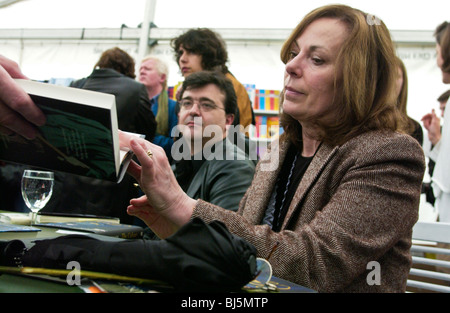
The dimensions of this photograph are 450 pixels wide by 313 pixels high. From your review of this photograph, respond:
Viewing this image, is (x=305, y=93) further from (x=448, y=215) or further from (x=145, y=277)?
(x=448, y=215)

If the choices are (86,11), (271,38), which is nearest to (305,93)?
(271,38)

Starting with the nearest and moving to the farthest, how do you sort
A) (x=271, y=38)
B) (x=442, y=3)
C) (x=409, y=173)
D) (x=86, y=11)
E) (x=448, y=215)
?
1. (x=409, y=173)
2. (x=448, y=215)
3. (x=442, y=3)
4. (x=271, y=38)
5. (x=86, y=11)

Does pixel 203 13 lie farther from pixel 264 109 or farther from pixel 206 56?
pixel 206 56

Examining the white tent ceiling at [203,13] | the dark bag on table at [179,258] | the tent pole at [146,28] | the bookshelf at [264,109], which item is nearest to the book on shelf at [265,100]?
the bookshelf at [264,109]

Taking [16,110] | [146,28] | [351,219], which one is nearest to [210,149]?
[351,219]

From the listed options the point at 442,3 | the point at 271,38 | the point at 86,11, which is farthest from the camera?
the point at 86,11

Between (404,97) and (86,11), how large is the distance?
5.33 metres

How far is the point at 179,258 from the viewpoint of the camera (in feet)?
1.88

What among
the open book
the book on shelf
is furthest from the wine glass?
the book on shelf

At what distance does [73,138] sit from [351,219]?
0.62m

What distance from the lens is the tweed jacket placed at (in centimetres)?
88

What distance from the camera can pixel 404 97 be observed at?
2.32m

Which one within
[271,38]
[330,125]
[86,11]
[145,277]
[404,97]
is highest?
[86,11]

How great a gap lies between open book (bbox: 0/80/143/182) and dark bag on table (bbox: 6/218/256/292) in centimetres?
21
